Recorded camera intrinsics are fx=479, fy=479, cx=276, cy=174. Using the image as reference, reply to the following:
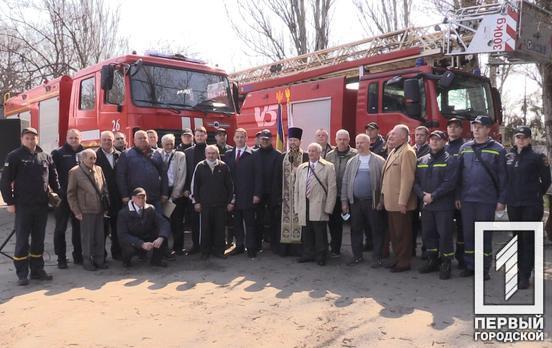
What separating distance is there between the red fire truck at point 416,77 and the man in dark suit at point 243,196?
8.37 feet

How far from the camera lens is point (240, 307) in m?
4.56

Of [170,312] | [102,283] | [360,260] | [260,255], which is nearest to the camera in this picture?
[170,312]

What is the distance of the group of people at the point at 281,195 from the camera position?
5.16 m

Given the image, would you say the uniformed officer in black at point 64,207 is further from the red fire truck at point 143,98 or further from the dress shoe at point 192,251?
the red fire truck at point 143,98

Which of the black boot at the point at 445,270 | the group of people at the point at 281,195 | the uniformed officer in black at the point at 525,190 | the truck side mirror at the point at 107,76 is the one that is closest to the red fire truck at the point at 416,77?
the group of people at the point at 281,195

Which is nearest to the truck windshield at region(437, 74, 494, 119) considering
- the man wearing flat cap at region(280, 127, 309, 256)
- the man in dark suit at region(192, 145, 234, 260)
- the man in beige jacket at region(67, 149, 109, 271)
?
the man wearing flat cap at region(280, 127, 309, 256)

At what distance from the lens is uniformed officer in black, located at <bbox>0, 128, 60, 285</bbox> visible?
5.23 m

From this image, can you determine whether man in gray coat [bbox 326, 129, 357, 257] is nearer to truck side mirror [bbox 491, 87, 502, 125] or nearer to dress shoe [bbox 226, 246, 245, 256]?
dress shoe [bbox 226, 246, 245, 256]

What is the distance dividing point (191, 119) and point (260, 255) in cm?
295

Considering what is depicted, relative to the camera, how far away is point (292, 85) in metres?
9.68

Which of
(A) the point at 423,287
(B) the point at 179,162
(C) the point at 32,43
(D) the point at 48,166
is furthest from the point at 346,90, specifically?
(C) the point at 32,43

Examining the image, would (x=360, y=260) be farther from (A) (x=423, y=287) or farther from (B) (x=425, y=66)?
(B) (x=425, y=66)
